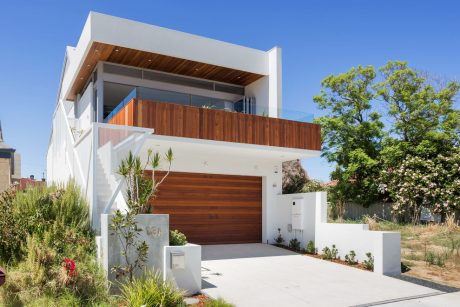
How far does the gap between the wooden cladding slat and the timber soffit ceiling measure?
2.46 m

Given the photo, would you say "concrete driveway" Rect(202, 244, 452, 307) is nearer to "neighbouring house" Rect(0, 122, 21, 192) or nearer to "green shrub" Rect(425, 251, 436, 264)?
"green shrub" Rect(425, 251, 436, 264)

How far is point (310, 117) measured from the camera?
14.2m

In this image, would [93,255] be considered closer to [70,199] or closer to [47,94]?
[70,199]

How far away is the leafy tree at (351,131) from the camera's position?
2228 cm

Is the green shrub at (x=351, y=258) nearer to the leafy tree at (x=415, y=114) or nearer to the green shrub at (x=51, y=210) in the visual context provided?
the green shrub at (x=51, y=210)

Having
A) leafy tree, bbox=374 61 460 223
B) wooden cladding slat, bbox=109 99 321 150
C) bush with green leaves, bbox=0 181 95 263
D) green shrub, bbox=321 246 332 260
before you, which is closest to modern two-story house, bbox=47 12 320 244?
wooden cladding slat, bbox=109 99 321 150

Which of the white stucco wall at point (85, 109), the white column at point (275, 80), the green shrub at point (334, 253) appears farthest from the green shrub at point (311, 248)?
the white stucco wall at point (85, 109)

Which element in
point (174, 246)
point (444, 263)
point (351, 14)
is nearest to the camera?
point (174, 246)

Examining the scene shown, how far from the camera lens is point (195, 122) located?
39.9 ft

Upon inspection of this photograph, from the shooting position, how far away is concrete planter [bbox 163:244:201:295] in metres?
8.06

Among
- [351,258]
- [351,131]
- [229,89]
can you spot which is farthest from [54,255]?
[351,131]

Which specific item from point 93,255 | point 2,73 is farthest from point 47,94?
point 93,255

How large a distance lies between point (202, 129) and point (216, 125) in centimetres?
50

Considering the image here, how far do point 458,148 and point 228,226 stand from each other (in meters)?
12.5
